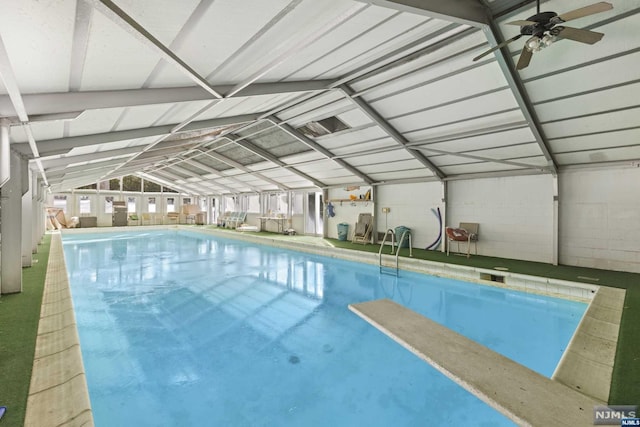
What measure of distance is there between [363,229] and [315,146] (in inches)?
140

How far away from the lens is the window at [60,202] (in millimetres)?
16627

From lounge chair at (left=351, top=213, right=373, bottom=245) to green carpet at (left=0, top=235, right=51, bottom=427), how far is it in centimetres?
804

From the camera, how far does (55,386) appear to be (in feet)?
6.24

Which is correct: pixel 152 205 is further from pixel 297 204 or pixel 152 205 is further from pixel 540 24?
pixel 540 24

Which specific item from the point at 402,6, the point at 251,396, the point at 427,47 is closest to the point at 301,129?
the point at 427,47

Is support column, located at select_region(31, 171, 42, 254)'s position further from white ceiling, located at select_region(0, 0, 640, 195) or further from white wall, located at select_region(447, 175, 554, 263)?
white wall, located at select_region(447, 175, 554, 263)

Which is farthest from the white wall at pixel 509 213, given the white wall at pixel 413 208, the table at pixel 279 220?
the table at pixel 279 220

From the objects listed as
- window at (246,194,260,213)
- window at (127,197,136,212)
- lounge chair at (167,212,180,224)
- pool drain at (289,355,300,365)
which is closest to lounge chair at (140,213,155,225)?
window at (127,197,136,212)

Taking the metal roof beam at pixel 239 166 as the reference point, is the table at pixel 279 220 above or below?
below

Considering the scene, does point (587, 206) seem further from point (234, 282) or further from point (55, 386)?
point (55, 386)

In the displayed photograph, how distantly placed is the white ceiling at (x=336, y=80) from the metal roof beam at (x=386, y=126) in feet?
0.13

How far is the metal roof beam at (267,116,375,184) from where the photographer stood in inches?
289

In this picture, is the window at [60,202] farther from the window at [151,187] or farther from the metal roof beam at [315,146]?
the metal roof beam at [315,146]

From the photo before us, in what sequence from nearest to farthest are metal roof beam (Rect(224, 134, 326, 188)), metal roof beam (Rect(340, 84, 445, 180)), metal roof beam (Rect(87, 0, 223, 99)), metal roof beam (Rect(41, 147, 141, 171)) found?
metal roof beam (Rect(87, 0, 223, 99))
metal roof beam (Rect(340, 84, 445, 180))
metal roof beam (Rect(41, 147, 141, 171))
metal roof beam (Rect(224, 134, 326, 188))
